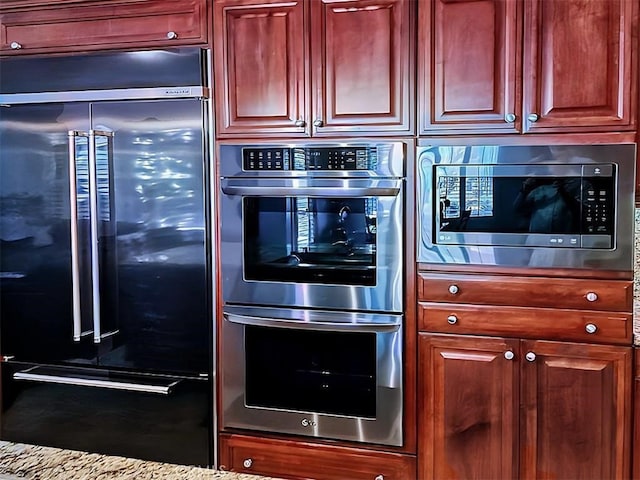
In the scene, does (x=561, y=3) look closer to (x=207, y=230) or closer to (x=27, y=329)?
(x=207, y=230)

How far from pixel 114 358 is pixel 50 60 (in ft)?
4.08

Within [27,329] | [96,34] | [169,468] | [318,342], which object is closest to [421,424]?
[318,342]

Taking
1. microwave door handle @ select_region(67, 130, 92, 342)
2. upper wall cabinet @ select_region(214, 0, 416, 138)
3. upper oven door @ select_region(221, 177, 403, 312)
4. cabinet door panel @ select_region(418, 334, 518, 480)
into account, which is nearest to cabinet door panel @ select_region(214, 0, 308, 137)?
upper wall cabinet @ select_region(214, 0, 416, 138)

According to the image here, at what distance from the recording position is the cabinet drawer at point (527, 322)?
2357mm

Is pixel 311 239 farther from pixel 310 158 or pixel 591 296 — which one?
pixel 591 296

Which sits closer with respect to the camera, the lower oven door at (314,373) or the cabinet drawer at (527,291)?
the cabinet drawer at (527,291)

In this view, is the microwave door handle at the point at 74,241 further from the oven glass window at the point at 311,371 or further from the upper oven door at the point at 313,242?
the oven glass window at the point at 311,371

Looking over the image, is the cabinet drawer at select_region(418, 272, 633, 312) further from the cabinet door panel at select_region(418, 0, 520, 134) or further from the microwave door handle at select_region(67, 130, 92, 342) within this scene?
the microwave door handle at select_region(67, 130, 92, 342)

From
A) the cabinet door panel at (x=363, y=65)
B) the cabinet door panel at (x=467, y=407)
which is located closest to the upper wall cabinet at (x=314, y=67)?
the cabinet door panel at (x=363, y=65)

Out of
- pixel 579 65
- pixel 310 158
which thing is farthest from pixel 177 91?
pixel 579 65

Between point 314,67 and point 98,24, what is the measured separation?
92 centimetres

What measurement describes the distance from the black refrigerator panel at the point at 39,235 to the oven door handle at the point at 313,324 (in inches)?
26.2

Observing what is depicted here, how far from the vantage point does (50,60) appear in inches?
111

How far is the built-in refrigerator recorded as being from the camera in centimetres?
272
